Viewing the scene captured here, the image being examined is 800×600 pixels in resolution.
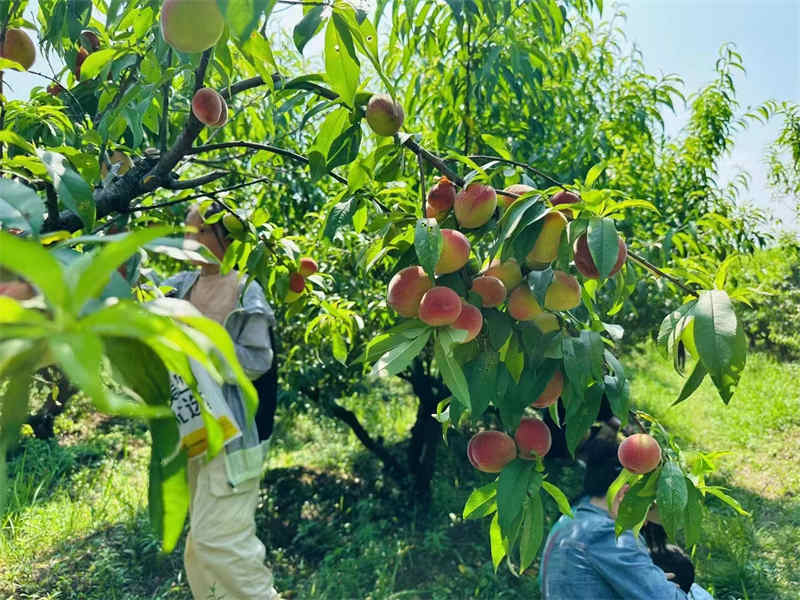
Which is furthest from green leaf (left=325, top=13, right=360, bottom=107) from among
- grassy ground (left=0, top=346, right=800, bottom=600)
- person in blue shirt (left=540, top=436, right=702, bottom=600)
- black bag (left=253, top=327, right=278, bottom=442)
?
grassy ground (left=0, top=346, right=800, bottom=600)

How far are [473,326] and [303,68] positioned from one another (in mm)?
2875

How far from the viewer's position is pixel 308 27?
73 cm

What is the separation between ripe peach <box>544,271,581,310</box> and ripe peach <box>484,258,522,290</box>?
0.04m

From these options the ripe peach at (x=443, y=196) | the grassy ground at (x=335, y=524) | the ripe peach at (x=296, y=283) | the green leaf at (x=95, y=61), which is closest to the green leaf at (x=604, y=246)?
the ripe peach at (x=443, y=196)

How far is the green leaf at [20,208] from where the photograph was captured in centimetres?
51

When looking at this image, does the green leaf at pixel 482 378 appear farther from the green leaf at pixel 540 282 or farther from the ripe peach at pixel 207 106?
the ripe peach at pixel 207 106

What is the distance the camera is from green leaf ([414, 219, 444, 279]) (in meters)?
0.73

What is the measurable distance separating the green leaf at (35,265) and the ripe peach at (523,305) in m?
0.58

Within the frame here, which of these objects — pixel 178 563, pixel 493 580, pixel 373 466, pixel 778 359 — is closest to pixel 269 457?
pixel 373 466

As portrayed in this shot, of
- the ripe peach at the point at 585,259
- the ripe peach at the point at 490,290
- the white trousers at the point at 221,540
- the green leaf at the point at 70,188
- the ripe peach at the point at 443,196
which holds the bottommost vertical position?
the white trousers at the point at 221,540

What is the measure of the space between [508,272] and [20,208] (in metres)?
0.55

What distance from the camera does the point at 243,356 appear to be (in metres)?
2.02

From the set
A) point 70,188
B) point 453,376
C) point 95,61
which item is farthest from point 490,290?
point 95,61

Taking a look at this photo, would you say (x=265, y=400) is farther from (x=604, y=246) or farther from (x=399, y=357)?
(x=604, y=246)
